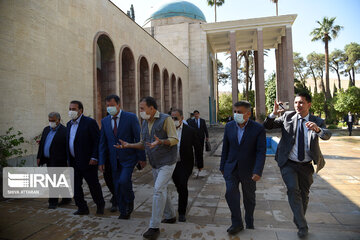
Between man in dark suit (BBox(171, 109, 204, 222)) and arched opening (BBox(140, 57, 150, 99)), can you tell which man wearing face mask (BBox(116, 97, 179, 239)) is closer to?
man in dark suit (BBox(171, 109, 204, 222))

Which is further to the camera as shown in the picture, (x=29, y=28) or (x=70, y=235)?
(x=29, y=28)

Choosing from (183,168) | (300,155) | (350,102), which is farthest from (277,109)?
(350,102)

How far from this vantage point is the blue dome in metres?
30.2

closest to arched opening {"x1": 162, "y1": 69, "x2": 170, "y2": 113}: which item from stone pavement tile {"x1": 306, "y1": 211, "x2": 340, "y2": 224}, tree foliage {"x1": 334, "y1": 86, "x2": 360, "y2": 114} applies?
tree foliage {"x1": 334, "y1": 86, "x2": 360, "y2": 114}

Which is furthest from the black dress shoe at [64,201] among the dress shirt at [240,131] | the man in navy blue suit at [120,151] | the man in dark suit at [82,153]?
the dress shirt at [240,131]

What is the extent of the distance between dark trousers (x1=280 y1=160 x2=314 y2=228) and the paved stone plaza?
0.24 metres

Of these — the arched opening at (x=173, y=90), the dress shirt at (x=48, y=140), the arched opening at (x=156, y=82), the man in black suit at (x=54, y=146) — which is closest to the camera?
the man in black suit at (x=54, y=146)

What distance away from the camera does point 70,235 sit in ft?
10.5

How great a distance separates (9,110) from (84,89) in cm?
347

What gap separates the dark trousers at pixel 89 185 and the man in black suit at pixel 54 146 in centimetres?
69

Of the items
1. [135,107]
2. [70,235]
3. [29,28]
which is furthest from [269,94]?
[70,235]

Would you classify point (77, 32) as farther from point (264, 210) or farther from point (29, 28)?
point (264, 210)

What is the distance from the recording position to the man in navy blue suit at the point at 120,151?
376 cm

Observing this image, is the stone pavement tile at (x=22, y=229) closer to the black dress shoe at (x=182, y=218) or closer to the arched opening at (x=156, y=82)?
the black dress shoe at (x=182, y=218)
